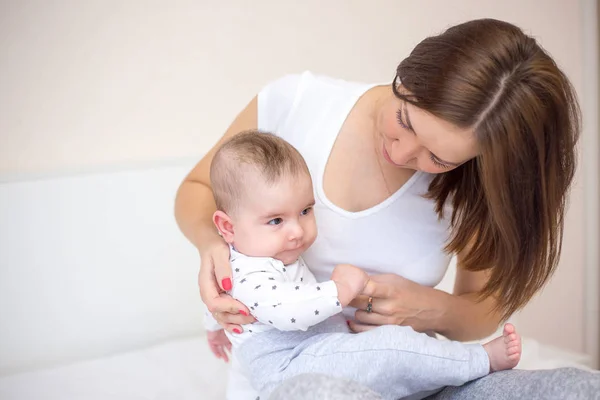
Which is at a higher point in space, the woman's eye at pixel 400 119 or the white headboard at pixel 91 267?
the woman's eye at pixel 400 119

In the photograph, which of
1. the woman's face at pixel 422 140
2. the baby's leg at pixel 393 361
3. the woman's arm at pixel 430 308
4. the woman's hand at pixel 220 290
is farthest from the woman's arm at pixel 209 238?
the woman's face at pixel 422 140

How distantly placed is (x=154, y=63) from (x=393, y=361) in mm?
1245

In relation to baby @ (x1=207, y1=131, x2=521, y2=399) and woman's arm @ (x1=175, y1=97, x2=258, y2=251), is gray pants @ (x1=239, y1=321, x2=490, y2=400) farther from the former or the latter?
woman's arm @ (x1=175, y1=97, x2=258, y2=251)

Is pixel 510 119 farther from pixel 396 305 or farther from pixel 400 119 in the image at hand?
pixel 396 305

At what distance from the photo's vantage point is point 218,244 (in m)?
1.34

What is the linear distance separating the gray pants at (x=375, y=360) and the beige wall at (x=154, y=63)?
0.95 meters

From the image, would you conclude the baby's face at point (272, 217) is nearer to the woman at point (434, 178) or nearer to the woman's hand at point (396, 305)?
the woman at point (434, 178)

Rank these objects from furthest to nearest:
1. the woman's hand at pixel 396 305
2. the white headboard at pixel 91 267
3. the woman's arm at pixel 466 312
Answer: the white headboard at pixel 91 267, the woman's arm at pixel 466 312, the woman's hand at pixel 396 305

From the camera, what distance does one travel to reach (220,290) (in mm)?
1298

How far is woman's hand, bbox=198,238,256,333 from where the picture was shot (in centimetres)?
124

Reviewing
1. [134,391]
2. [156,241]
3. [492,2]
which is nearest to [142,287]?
[156,241]

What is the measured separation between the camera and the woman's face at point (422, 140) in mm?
1184

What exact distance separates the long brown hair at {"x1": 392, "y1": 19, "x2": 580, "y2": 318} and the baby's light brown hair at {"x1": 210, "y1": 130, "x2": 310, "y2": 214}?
24 centimetres

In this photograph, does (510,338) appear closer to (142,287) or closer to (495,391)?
(495,391)
